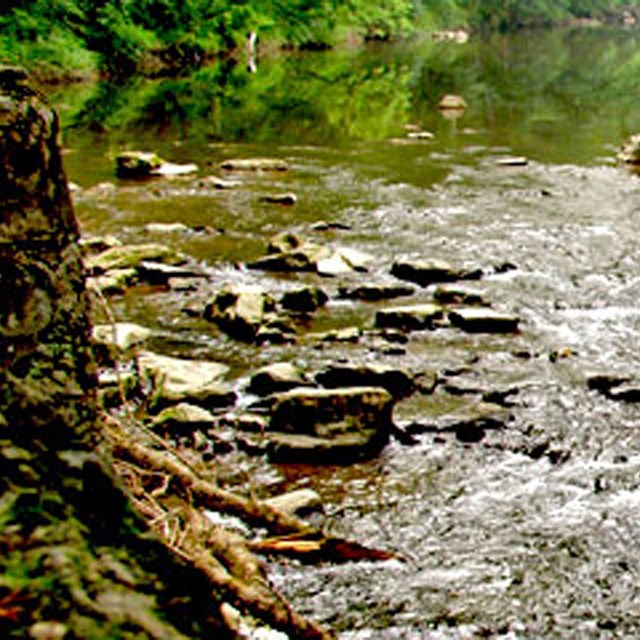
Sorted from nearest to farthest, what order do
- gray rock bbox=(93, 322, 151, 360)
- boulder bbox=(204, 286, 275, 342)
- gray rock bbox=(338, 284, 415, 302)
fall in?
gray rock bbox=(93, 322, 151, 360) < boulder bbox=(204, 286, 275, 342) < gray rock bbox=(338, 284, 415, 302)

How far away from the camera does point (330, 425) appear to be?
464 centimetres

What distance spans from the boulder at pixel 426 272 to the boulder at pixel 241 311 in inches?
51.6

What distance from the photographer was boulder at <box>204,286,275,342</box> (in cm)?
630

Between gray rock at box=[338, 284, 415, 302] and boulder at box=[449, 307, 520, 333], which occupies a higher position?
boulder at box=[449, 307, 520, 333]

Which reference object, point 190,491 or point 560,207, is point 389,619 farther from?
point 560,207

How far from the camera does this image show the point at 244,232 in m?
9.35

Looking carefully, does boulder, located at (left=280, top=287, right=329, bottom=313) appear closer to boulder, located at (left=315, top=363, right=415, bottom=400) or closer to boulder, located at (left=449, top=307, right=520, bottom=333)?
boulder, located at (left=449, top=307, right=520, bottom=333)

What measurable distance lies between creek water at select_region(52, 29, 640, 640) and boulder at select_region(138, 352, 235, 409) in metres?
0.26

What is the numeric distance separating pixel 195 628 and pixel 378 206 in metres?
9.19

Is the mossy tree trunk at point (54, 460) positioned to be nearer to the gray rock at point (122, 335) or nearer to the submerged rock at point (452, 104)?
the gray rock at point (122, 335)

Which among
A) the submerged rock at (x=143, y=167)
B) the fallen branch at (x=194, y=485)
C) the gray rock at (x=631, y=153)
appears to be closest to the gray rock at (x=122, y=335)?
the fallen branch at (x=194, y=485)

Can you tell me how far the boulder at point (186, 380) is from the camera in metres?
5.11

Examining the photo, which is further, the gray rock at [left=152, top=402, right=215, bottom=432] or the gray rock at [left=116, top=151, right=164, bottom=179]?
the gray rock at [left=116, top=151, right=164, bottom=179]

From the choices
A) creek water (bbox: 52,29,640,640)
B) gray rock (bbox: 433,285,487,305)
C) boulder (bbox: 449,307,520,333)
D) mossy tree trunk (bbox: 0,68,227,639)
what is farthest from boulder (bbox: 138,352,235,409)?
mossy tree trunk (bbox: 0,68,227,639)
